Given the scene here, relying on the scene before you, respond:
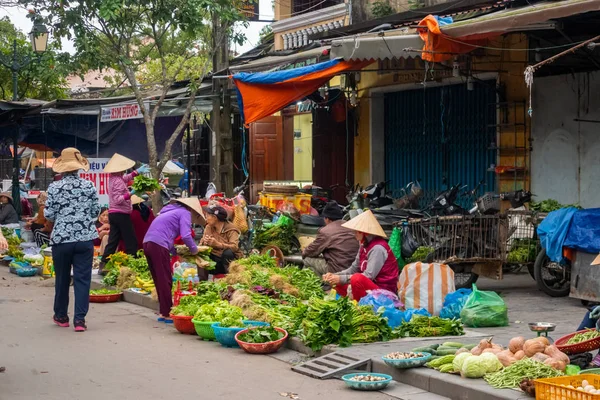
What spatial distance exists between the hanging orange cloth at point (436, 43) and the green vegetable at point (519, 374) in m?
5.63

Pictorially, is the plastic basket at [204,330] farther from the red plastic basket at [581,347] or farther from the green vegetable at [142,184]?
the green vegetable at [142,184]

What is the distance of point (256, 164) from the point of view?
21.9 metres

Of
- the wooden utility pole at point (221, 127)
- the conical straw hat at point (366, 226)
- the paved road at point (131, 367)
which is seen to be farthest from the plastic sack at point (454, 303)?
the wooden utility pole at point (221, 127)

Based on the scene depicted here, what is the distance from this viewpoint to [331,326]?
8852 mm

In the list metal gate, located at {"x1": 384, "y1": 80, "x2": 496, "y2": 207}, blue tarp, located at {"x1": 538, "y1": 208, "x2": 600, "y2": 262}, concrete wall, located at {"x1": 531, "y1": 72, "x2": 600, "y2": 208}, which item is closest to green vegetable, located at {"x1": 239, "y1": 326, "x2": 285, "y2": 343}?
blue tarp, located at {"x1": 538, "y1": 208, "x2": 600, "y2": 262}

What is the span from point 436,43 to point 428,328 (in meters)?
4.30

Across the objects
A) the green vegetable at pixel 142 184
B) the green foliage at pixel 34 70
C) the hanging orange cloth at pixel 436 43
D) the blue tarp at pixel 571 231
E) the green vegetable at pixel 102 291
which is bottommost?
the green vegetable at pixel 102 291

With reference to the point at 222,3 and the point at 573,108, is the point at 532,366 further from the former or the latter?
the point at 222,3

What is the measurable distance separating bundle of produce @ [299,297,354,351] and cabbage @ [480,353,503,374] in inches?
72.5

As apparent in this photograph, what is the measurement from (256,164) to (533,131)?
884 centimetres

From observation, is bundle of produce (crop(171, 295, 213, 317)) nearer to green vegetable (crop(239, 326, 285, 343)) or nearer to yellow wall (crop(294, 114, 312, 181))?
green vegetable (crop(239, 326, 285, 343))

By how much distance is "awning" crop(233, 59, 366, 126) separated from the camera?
13.9m

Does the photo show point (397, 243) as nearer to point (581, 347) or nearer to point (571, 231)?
point (571, 231)

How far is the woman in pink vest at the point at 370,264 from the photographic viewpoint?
10.3 meters
